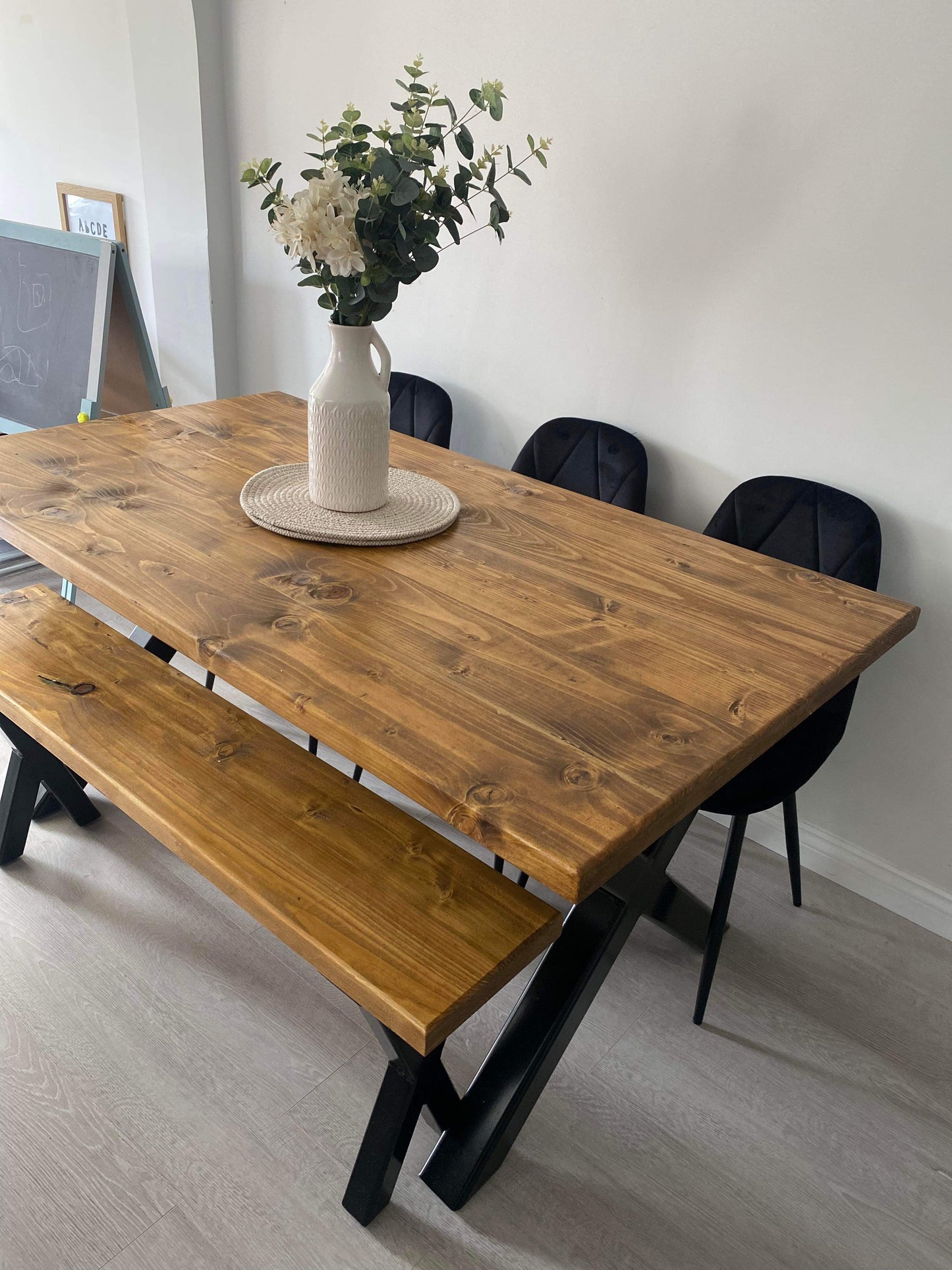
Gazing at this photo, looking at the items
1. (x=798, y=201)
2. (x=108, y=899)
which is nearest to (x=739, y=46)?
(x=798, y=201)

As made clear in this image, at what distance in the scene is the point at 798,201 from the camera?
6.03 feet

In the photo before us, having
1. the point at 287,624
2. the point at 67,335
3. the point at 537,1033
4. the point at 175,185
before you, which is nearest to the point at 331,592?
the point at 287,624

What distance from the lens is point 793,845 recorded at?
199 cm

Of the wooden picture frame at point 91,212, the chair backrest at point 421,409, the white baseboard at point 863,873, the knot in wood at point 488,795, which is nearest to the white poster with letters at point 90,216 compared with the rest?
the wooden picture frame at point 91,212

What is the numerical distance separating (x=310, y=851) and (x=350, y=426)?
0.74 meters

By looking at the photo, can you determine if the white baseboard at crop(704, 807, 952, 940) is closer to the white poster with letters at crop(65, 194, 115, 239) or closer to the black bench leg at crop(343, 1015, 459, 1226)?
the black bench leg at crop(343, 1015, 459, 1226)

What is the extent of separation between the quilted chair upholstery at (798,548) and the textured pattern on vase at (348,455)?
83cm

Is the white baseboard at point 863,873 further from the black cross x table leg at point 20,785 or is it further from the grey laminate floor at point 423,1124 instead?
the black cross x table leg at point 20,785

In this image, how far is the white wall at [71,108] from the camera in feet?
10.8

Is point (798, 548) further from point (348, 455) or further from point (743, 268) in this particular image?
point (348, 455)

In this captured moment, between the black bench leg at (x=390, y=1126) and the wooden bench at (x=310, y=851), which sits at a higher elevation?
the wooden bench at (x=310, y=851)

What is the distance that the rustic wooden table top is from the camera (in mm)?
1028

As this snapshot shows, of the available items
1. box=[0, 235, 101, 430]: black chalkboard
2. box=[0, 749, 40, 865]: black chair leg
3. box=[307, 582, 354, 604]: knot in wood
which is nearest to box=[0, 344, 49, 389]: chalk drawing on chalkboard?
box=[0, 235, 101, 430]: black chalkboard

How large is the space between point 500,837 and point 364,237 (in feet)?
3.03
